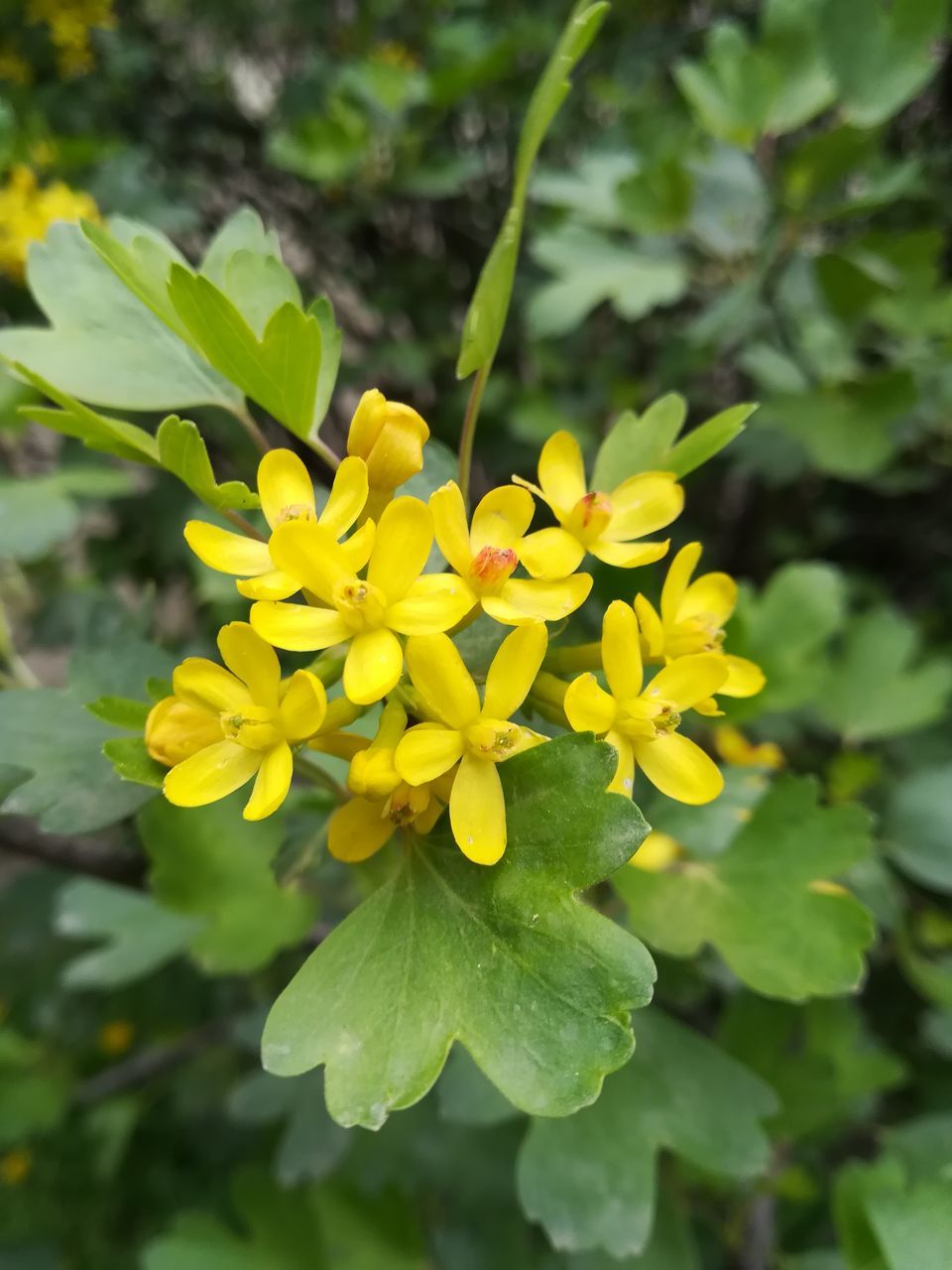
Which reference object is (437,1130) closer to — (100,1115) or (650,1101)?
(650,1101)

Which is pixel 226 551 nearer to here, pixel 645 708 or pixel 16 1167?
pixel 645 708

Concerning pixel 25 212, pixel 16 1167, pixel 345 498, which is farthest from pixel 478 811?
pixel 16 1167

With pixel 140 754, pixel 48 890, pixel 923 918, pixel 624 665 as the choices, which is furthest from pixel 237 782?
pixel 48 890

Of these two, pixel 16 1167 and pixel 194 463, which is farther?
pixel 16 1167

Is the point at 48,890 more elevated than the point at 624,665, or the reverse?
the point at 624,665

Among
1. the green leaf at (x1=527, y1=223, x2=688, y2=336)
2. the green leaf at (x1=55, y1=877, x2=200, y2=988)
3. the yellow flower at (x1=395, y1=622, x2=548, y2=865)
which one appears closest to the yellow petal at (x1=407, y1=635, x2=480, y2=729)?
the yellow flower at (x1=395, y1=622, x2=548, y2=865)

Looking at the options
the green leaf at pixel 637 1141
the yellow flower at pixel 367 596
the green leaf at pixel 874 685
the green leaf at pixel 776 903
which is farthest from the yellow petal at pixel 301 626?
the green leaf at pixel 874 685
